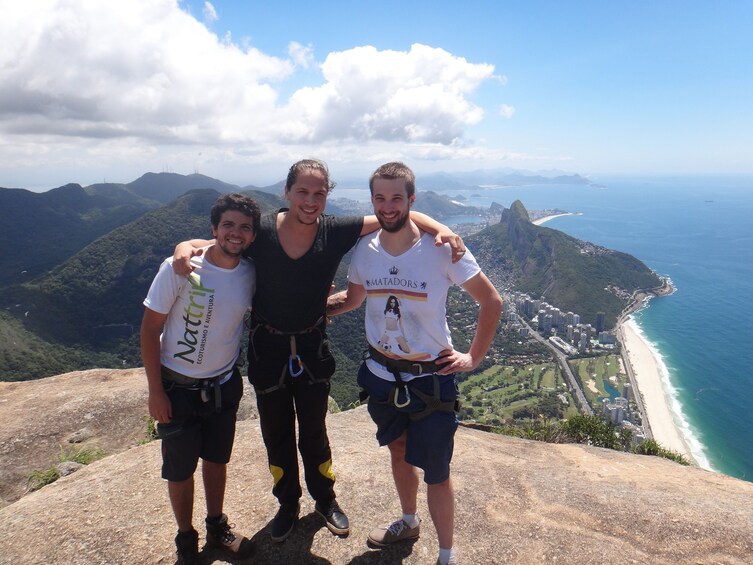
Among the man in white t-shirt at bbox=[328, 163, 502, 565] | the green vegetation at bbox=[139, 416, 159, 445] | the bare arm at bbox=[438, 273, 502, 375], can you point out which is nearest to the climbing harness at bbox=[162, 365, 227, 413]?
the man in white t-shirt at bbox=[328, 163, 502, 565]

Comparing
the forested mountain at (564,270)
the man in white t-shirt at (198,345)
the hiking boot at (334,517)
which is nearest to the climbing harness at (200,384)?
the man in white t-shirt at (198,345)

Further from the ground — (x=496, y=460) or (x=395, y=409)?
(x=395, y=409)

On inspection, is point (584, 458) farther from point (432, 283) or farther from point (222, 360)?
point (222, 360)

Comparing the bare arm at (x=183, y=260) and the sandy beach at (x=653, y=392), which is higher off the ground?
the bare arm at (x=183, y=260)

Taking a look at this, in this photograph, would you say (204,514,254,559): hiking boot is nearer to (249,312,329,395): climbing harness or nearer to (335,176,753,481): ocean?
(249,312,329,395): climbing harness

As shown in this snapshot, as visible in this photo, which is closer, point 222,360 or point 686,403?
point 222,360

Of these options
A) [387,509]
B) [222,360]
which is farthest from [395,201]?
[387,509]

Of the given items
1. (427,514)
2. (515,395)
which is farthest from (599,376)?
(427,514)

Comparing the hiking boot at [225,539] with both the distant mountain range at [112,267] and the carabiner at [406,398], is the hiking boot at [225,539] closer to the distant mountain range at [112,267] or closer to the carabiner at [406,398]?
the carabiner at [406,398]
